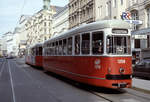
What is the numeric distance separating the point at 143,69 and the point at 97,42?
6841 mm

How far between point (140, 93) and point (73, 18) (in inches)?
1654

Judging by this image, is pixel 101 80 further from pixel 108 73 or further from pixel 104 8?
pixel 104 8

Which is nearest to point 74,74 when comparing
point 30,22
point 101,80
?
point 101,80

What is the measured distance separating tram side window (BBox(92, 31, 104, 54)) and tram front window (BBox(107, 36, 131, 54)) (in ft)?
1.11

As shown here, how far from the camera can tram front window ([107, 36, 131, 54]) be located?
940 centimetres

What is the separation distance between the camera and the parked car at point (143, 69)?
591 inches

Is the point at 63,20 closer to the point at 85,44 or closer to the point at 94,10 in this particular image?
the point at 94,10

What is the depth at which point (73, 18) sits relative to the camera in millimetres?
51031

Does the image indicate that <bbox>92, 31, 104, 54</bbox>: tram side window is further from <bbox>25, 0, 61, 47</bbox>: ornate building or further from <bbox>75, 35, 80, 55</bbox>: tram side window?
<bbox>25, 0, 61, 47</bbox>: ornate building

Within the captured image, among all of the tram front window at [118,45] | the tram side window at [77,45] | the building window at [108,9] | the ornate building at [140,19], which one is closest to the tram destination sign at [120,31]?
the tram front window at [118,45]

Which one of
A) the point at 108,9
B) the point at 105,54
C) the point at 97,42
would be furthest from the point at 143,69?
the point at 108,9

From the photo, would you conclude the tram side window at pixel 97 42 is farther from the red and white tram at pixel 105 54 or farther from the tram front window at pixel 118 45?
the tram front window at pixel 118 45

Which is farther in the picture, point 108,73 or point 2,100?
point 108,73

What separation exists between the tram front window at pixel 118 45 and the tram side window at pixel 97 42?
339 mm
